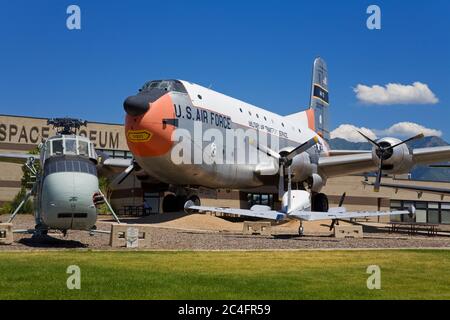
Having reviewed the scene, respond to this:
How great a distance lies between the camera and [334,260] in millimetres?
16219

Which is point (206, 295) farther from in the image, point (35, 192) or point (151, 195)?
point (151, 195)

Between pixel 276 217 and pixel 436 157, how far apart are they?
1262 cm

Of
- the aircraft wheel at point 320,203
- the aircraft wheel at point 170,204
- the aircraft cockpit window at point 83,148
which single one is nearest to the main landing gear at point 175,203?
the aircraft wheel at point 170,204

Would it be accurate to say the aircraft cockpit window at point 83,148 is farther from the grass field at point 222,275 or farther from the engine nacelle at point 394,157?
the engine nacelle at point 394,157

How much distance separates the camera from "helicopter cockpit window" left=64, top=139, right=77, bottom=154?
20.0 meters

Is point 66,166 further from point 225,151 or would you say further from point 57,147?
point 225,151

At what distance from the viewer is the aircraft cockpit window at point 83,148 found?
796 inches

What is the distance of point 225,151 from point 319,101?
21.3 m

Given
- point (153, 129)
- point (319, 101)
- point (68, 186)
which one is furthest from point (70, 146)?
point (319, 101)

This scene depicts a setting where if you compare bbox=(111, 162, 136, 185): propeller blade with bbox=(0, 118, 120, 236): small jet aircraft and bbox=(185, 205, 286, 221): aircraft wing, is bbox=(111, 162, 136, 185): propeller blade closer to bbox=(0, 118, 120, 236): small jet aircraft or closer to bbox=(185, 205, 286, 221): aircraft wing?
bbox=(185, 205, 286, 221): aircraft wing

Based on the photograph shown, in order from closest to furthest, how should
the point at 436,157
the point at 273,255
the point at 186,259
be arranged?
the point at 186,259
the point at 273,255
the point at 436,157

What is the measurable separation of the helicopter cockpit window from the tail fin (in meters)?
32.3

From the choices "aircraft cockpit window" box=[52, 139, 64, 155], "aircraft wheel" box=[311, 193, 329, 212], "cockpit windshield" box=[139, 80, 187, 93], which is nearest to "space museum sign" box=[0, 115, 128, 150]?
"aircraft wheel" box=[311, 193, 329, 212]

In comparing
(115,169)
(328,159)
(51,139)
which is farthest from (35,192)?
(328,159)
